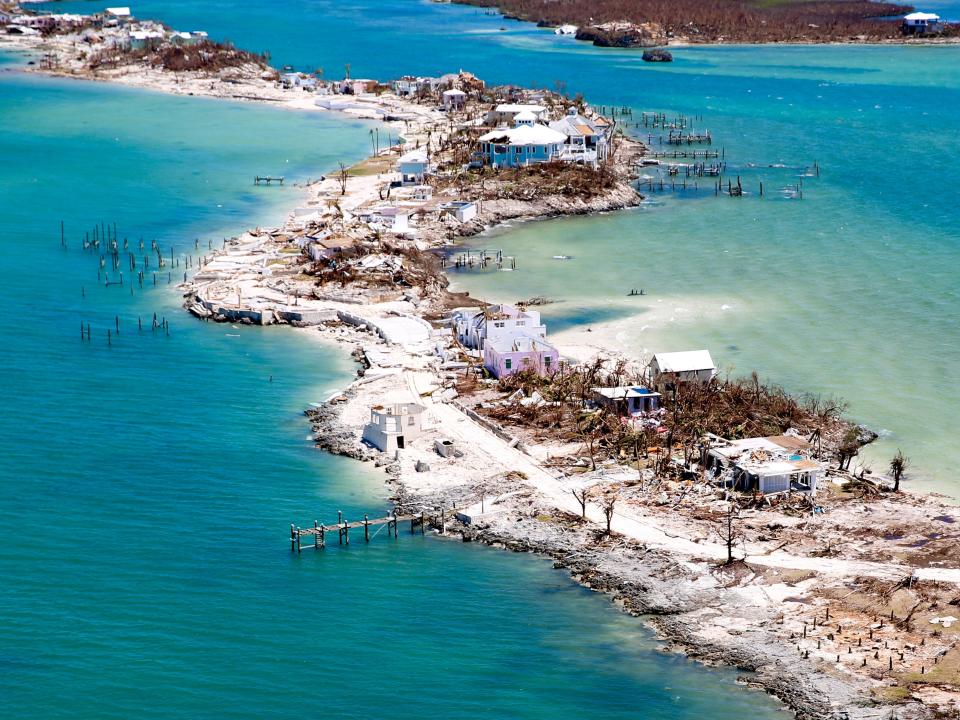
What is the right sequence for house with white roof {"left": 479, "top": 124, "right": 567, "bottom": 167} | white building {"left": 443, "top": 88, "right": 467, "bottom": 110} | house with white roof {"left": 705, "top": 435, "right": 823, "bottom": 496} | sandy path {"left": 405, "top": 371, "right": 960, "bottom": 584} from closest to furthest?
1. sandy path {"left": 405, "top": 371, "right": 960, "bottom": 584}
2. house with white roof {"left": 705, "top": 435, "right": 823, "bottom": 496}
3. house with white roof {"left": 479, "top": 124, "right": 567, "bottom": 167}
4. white building {"left": 443, "top": 88, "right": 467, "bottom": 110}

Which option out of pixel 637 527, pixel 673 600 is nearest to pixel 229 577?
pixel 637 527

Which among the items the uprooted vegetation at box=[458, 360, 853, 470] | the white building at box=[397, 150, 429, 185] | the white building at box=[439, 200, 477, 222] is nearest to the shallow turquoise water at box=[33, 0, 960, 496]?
the uprooted vegetation at box=[458, 360, 853, 470]

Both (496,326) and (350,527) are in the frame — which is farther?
(496,326)

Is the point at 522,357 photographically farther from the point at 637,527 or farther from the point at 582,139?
the point at 582,139

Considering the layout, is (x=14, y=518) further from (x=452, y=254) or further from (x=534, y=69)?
(x=534, y=69)

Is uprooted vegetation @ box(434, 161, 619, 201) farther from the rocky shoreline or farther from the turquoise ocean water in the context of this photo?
the rocky shoreline

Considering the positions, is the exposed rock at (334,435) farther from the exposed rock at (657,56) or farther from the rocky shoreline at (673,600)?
the exposed rock at (657,56)
